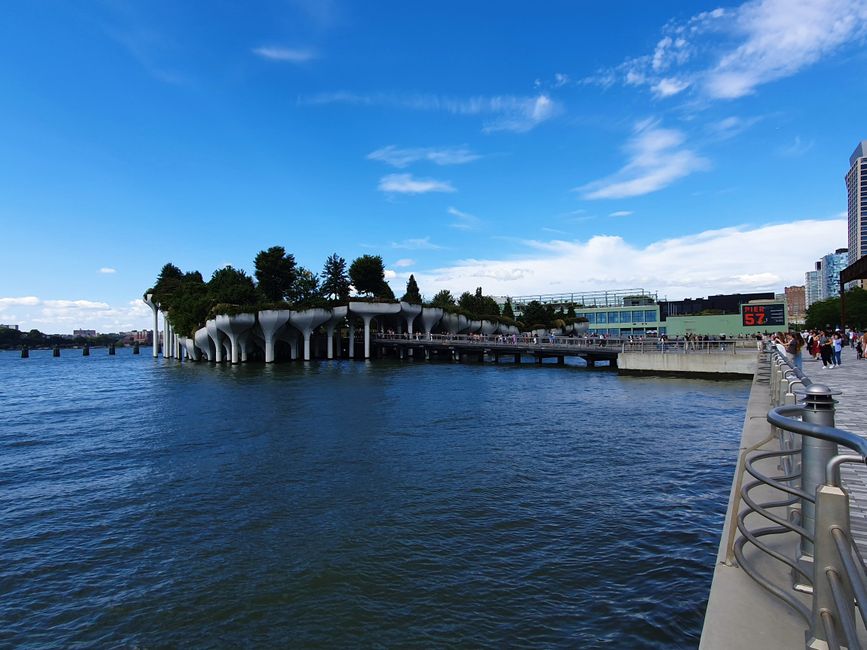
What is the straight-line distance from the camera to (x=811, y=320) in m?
89.1

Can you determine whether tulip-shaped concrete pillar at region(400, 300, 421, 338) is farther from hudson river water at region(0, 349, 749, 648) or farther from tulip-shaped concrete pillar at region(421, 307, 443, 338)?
hudson river water at region(0, 349, 749, 648)

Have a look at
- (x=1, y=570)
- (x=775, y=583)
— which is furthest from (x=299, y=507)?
(x=775, y=583)

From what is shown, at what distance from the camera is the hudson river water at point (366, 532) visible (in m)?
6.09

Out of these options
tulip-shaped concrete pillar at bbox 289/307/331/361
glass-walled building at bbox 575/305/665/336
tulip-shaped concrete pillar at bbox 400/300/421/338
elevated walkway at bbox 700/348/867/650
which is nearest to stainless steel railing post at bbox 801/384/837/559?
elevated walkway at bbox 700/348/867/650

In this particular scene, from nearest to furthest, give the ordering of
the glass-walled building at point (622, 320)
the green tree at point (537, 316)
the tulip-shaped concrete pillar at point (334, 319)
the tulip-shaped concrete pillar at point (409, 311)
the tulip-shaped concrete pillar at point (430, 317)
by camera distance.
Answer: the tulip-shaped concrete pillar at point (334, 319)
the tulip-shaped concrete pillar at point (409, 311)
the tulip-shaped concrete pillar at point (430, 317)
the green tree at point (537, 316)
the glass-walled building at point (622, 320)

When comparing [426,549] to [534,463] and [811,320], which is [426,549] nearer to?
[534,463]

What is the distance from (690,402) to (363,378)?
874 inches

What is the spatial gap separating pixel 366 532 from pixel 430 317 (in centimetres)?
5839

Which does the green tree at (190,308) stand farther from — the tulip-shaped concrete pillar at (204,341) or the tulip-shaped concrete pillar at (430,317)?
the tulip-shaped concrete pillar at (430,317)

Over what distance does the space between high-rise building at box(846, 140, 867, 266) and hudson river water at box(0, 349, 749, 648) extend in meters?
175

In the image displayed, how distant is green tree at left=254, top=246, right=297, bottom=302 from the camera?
75.6 m

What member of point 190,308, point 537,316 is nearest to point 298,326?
point 190,308

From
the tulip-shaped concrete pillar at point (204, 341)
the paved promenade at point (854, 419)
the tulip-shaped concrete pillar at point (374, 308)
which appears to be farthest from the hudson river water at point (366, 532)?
the tulip-shaped concrete pillar at point (204, 341)

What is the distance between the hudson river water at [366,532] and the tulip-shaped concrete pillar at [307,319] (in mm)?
37365
